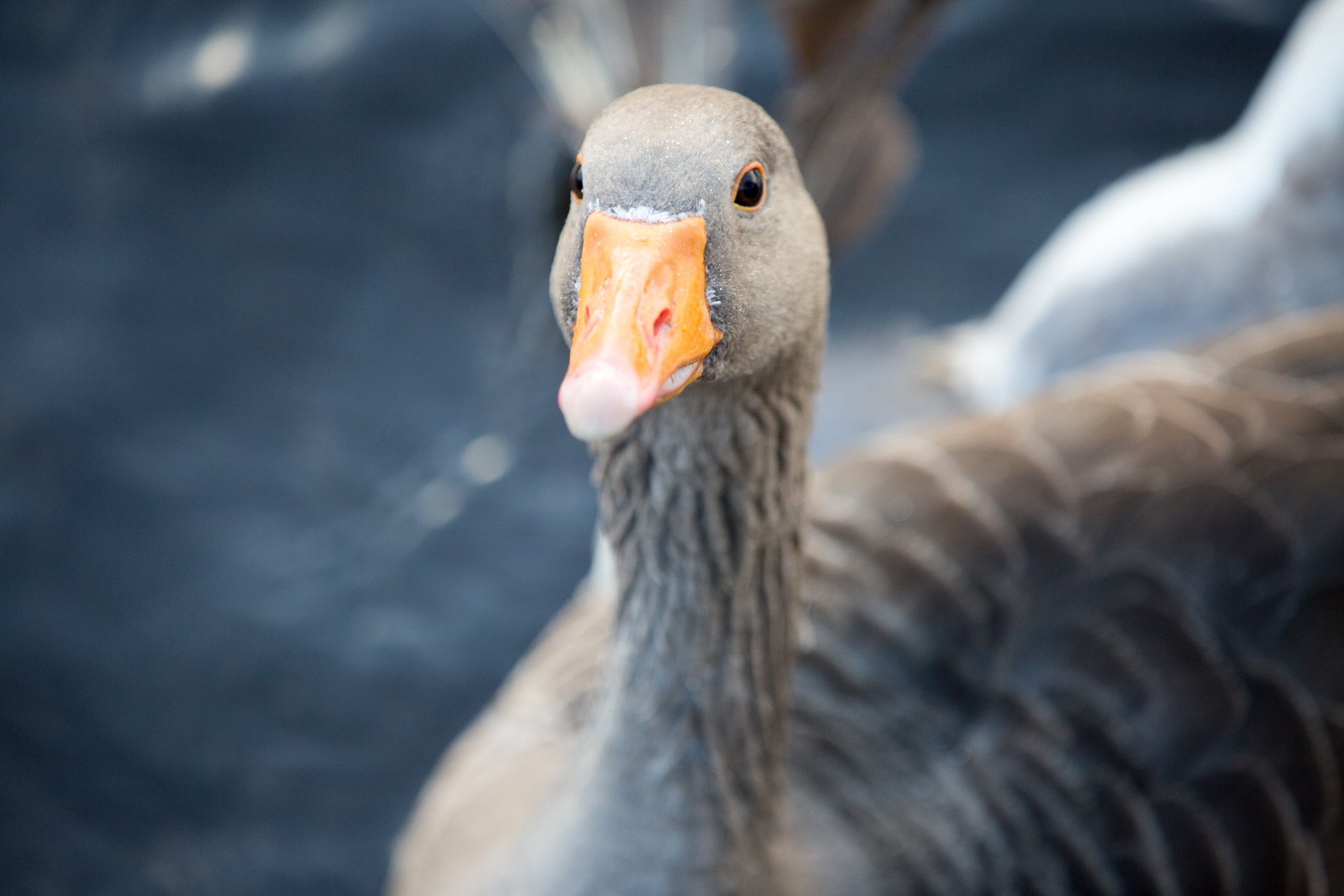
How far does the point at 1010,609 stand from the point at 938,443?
1.40ft

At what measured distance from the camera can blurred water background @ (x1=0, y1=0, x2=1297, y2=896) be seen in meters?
3.48

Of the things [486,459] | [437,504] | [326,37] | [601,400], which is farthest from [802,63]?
[601,400]

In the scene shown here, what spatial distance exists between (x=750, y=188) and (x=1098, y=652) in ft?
3.90

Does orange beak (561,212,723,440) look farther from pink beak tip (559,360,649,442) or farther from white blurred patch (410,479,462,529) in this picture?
white blurred patch (410,479,462,529)

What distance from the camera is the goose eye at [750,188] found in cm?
148

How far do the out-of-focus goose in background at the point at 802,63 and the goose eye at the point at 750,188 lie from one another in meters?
1.64

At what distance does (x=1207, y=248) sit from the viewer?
3.29m

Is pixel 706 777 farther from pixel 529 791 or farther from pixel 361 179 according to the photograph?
pixel 361 179

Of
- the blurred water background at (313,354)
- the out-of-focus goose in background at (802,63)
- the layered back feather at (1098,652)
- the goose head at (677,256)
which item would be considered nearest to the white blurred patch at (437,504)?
the blurred water background at (313,354)

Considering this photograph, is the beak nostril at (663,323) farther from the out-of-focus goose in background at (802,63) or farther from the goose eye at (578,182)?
the out-of-focus goose in background at (802,63)

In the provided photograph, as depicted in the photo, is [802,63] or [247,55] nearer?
[802,63]

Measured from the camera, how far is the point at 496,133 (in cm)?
443

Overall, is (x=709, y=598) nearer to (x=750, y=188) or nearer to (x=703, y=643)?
(x=703, y=643)

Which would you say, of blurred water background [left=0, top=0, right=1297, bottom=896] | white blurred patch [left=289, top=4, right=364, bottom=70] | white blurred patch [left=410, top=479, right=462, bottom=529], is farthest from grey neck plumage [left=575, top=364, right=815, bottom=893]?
white blurred patch [left=289, top=4, right=364, bottom=70]
